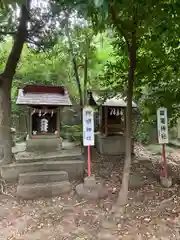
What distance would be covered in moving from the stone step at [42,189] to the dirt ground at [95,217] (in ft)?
0.48

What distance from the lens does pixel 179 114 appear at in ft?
17.7

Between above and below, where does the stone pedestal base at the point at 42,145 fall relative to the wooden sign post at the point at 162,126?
below

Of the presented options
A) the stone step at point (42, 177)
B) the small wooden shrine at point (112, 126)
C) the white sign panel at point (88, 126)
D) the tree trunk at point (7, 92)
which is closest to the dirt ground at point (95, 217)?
the stone step at point (42, 177)

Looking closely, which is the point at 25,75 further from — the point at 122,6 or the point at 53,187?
the point at 122,6

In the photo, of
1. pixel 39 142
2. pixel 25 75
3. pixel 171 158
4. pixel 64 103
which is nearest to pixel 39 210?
pixel 39 142

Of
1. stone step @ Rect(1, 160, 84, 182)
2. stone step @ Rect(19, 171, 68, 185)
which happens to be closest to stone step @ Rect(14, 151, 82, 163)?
stone step @ Rect(1, 160, 84, 182)

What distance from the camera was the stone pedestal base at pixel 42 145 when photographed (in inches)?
238

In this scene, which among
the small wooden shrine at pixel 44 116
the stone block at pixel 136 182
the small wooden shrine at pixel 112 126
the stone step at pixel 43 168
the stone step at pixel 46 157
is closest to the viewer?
the stone block at pixel 136 182

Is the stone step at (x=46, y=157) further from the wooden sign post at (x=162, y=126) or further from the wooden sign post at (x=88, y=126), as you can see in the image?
the wooden sign post at (x=162, y=126)

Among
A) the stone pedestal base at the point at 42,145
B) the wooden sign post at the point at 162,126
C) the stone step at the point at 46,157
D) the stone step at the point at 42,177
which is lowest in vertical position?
the stone step at the point at 42,177

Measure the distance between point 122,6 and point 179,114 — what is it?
10.0 ft

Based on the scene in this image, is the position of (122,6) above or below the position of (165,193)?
above

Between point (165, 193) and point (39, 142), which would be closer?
point (165, 193)

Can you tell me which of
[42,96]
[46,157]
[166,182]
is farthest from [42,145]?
[166,182]
